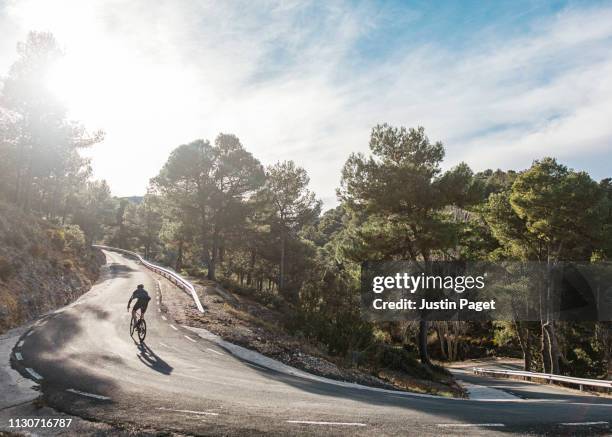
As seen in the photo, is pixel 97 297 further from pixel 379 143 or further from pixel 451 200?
pixel 451 200

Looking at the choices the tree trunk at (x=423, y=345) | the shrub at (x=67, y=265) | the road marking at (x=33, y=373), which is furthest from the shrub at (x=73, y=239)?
the tree trunk at (x=423, y=345)

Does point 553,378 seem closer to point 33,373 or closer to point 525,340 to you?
point 525,340

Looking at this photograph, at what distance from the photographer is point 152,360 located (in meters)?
12.5

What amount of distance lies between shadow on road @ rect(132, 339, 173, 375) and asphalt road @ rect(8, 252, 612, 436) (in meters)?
0.03

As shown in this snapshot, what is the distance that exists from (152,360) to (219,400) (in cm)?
451

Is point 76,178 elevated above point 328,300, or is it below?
above

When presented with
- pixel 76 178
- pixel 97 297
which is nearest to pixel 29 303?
pixel 97 297

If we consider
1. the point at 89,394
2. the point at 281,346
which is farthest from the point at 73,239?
the point at 89,394

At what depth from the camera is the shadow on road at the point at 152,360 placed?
1154cm

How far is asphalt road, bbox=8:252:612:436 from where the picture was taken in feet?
25.0

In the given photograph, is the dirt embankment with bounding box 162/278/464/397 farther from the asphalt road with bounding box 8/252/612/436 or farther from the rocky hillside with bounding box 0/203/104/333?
the rocky hillside with bounding box 0/203/104/333

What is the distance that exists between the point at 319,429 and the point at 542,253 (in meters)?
26.7

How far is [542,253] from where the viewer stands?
28.5 m

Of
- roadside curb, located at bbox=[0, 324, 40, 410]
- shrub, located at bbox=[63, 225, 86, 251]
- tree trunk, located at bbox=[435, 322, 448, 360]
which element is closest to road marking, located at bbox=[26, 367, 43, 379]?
roadside curb, located at bbox=[0, 324, 40, 410]
